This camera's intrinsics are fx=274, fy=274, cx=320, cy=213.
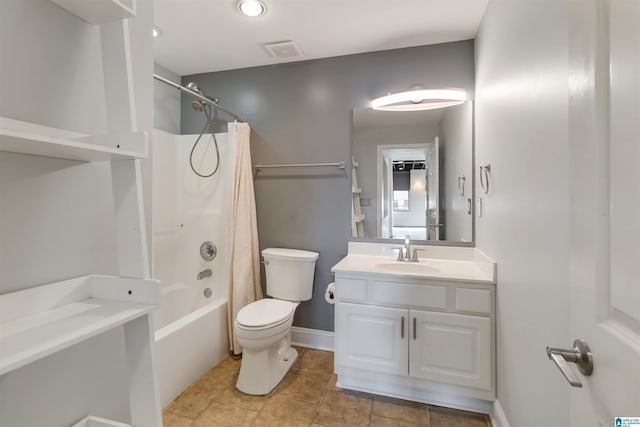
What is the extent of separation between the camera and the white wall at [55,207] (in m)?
0.64

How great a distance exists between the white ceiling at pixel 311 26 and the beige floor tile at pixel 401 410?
2442 millimetres

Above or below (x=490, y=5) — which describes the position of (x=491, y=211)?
below

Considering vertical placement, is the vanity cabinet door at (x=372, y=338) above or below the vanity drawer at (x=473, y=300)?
below

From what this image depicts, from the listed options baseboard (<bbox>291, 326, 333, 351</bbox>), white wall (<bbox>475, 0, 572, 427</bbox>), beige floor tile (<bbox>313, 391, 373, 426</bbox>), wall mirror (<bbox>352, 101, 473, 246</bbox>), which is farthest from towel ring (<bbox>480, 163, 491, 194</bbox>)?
baseboard (<bbox>291, 326, 333, 351</bbox>)

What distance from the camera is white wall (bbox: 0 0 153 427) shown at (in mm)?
638

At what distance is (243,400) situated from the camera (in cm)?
168

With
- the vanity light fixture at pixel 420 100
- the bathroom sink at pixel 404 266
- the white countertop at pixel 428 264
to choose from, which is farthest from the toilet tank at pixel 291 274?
the vanity light fixture at pixel 420 100

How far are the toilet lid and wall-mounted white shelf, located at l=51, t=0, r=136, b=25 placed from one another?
5.16 ft

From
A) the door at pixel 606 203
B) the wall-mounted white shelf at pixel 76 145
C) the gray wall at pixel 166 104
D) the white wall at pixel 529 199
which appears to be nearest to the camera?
the door at pixel 606 203

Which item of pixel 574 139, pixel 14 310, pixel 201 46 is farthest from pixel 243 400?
pixel 201 46

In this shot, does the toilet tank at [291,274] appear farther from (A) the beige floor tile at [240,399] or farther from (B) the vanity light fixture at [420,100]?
(B) the vanity light fixture at [420,100]

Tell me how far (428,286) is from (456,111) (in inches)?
52.2

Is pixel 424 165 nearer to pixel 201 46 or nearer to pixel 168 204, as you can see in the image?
pixel 201 46

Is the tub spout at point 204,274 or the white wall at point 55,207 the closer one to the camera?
the white wall at point 55,207
